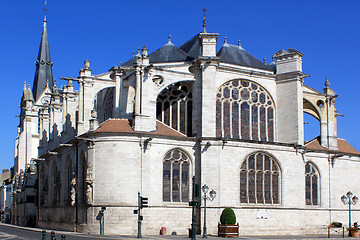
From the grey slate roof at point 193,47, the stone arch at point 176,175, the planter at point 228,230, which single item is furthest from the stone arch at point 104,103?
the planter at point 228,230

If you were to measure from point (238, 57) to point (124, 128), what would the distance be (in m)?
13.0

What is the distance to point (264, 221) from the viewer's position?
37.8 meters

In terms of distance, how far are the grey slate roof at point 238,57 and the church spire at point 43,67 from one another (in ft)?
148

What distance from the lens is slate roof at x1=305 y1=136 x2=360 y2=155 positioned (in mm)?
42281

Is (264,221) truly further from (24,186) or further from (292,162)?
(24,186)

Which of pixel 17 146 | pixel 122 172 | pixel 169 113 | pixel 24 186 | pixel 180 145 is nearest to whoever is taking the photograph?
pixel 122 172

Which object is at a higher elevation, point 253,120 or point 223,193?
point 253,120

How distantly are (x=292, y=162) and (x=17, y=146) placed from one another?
52879 mm

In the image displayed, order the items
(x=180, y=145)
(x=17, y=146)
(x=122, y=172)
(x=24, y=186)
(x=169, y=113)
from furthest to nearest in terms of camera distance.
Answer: (x=17, y=146)
(x=24, y=186)
(x=169, y=113)
(x=180, y=145)
(x=122, y=172)

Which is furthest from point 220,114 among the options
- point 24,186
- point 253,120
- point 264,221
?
point 24,186

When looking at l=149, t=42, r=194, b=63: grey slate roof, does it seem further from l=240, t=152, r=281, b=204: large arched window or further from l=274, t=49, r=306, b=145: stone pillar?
l=240, t=152, r=281, b=204: large arched window

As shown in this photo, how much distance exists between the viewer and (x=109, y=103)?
4456cm

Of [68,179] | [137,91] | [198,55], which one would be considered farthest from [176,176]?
[198,55]

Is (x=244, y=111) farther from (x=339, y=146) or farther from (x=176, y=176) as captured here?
(x=339, y=146)
